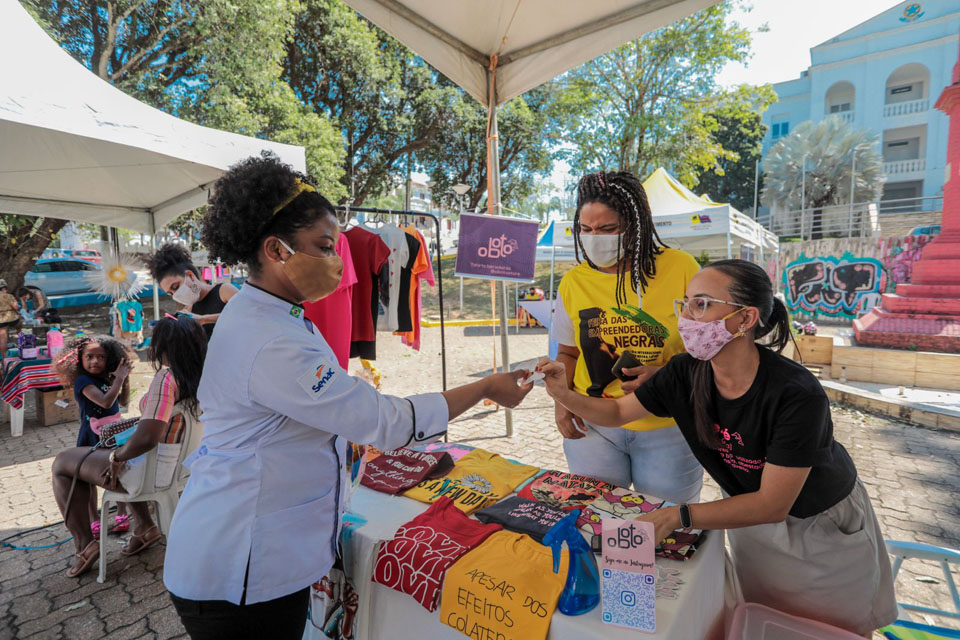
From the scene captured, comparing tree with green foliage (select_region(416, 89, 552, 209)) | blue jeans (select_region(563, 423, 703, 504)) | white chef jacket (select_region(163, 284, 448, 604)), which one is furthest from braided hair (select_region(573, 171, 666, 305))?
tree with green foliage (select_region(416, 89, 552, 209))

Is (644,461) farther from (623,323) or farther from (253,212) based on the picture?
(253,212)

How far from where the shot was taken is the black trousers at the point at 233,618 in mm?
1253

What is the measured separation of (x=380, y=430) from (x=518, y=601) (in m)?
0.59

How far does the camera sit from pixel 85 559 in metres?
3.07

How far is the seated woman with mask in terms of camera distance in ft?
13.5

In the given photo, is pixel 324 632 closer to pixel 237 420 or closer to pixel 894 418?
pixel 237 420

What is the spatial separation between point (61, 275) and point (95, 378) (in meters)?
16.6

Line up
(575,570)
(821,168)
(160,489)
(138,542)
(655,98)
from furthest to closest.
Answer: (821,168) → (655,98) → (138,542) → (160,489) → (575,570)

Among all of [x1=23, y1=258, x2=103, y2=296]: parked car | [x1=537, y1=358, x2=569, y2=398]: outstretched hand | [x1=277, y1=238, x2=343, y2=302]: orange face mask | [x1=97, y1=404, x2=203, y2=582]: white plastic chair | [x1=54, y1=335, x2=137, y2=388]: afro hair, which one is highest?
[x1=23, y1=258, x2=103, y2=296]: parked car

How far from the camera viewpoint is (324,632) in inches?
66.6

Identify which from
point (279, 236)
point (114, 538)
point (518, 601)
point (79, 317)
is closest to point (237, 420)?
point (279, 236)

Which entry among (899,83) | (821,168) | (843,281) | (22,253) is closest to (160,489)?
(22,253)

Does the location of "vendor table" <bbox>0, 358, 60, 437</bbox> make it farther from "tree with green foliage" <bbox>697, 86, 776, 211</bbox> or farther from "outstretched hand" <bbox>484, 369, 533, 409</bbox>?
"tree with green foliage" <bbox>697, 86, 776, 211</bbox>

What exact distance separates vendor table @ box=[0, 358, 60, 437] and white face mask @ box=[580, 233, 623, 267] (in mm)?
6822
